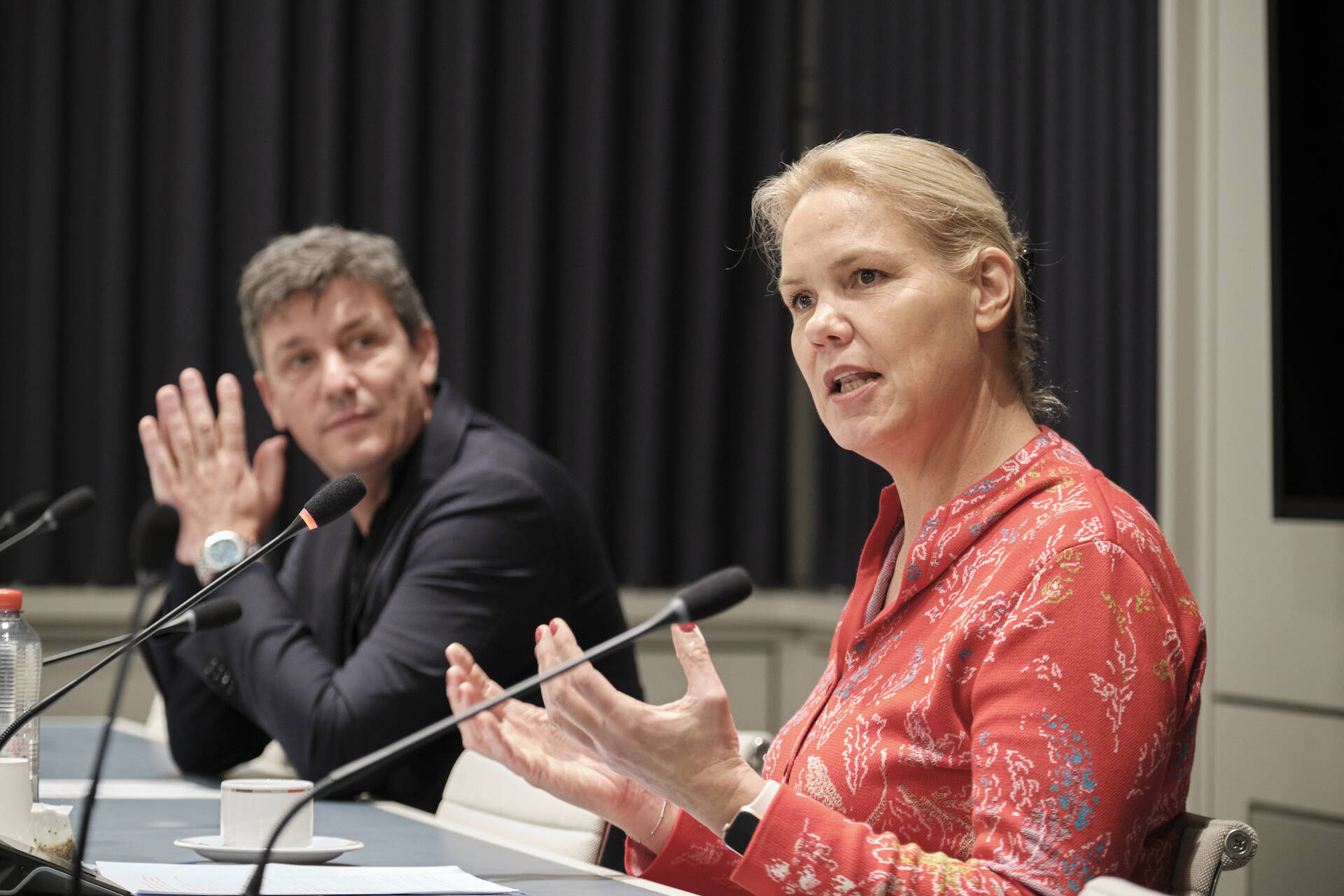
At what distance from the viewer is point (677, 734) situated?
3.94 feet

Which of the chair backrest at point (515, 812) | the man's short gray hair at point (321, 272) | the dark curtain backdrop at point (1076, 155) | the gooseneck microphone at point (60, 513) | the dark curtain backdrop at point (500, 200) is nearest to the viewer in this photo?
the chair backrest at point (515, 812)

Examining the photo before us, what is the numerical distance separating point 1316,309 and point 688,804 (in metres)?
1.65

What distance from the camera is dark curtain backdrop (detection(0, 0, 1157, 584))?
382 centimetres

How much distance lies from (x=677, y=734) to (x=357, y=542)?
1411mm

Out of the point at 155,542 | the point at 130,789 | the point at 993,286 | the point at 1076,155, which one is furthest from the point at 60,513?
the point at 1076,155

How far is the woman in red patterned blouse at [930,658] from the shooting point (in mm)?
1201

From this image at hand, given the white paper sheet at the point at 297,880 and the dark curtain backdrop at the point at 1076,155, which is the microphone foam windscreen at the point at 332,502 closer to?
the white paper sheet at the point at 297,880

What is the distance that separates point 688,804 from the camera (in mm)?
1228

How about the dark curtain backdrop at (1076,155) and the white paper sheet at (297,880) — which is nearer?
the white paper sheet at (297,880)

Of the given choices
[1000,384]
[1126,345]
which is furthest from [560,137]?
[1000,384]

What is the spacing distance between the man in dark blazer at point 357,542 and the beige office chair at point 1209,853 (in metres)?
1.10

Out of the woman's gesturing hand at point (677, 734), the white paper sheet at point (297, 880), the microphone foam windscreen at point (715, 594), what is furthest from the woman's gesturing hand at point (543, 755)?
the microphone foam windscreen at point (715, 594)

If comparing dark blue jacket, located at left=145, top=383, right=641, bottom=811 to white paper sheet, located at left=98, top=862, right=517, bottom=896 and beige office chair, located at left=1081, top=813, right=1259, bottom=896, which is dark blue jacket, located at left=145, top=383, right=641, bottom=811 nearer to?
white paper sheet, located at left=98, top=862, right=517, bottom=896

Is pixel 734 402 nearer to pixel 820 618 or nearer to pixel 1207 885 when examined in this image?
pixel 820 618
